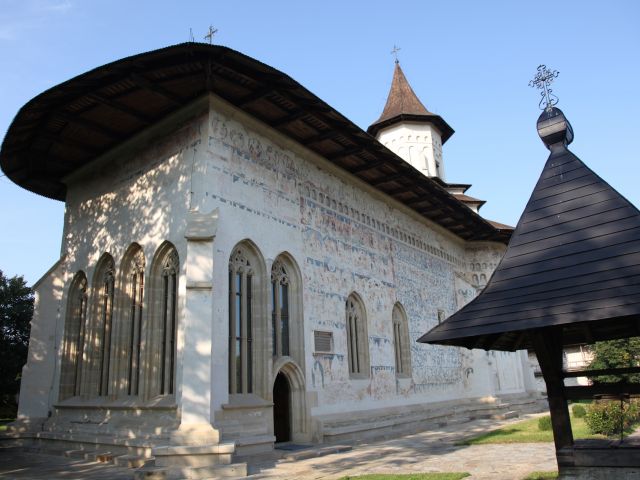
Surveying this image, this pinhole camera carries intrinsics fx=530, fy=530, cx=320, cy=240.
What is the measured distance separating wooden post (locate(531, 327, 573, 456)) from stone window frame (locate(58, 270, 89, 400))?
11.8 meters

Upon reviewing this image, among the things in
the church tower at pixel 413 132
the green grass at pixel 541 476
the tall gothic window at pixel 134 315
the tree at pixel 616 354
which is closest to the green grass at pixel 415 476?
the green grass at pixel 541 476

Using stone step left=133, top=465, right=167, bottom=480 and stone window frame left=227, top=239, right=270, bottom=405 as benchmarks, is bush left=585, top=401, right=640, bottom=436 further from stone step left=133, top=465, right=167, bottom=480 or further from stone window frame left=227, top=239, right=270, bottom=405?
stone step left=133, top=465, right=167, bottom=480

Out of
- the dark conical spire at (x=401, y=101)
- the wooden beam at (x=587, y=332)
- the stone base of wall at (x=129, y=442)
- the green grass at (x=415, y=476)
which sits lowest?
the green grass at (x=415, y=476)

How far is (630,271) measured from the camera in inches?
193

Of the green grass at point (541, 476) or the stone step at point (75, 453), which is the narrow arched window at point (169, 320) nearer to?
the stone step at point (75, 453)

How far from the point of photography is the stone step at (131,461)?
982 cm

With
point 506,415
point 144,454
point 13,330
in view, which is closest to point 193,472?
point 144,454

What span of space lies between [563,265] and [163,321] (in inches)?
346

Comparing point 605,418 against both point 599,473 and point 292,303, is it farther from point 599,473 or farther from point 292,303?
point 292,303

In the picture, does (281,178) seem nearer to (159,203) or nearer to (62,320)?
(159,203)

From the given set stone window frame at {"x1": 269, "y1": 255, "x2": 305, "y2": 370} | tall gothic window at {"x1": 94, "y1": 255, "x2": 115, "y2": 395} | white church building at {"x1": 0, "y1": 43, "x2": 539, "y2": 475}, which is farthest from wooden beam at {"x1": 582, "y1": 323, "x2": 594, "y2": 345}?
tall gothic window at {"x1": 94, "y1": 255, "x2": 115, "y2": 395}

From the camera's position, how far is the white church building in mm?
10516

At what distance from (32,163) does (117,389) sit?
22.5ft

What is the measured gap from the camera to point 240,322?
11.5 m
